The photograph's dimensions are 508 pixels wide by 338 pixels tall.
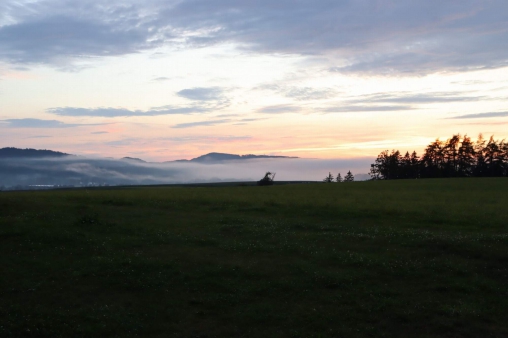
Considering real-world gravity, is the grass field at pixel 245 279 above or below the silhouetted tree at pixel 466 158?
below

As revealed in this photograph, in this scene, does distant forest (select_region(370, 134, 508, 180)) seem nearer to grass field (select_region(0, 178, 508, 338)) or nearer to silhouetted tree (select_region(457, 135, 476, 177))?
silhouetted tree (select_region(457, 135, 476, 177))

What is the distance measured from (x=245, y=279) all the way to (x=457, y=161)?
429 feet

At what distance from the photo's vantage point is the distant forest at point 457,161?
12781 cm

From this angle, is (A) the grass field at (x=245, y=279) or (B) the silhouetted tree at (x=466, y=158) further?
(B) the silhouetted tree at (x=466, y=158)

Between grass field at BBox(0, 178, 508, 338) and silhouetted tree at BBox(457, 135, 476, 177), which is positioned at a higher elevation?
silhouetted tree at BBox(457, 135, 476, 177)

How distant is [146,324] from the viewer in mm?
14250

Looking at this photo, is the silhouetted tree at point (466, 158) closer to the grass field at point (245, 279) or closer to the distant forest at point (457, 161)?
the distant forest at point (457, 161)

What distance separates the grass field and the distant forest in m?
112

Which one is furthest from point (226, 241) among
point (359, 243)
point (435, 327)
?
point (435, 327)

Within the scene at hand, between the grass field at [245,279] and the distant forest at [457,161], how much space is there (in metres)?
112

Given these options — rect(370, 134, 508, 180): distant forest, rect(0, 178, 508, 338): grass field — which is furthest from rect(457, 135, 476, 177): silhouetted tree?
rect(0, 178, 508, 338): grass field

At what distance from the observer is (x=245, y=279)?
17.9m

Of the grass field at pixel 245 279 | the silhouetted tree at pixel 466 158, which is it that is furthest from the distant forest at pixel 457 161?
the grass field at pixel 245 279

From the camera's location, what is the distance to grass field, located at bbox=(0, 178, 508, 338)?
46.6 ft
